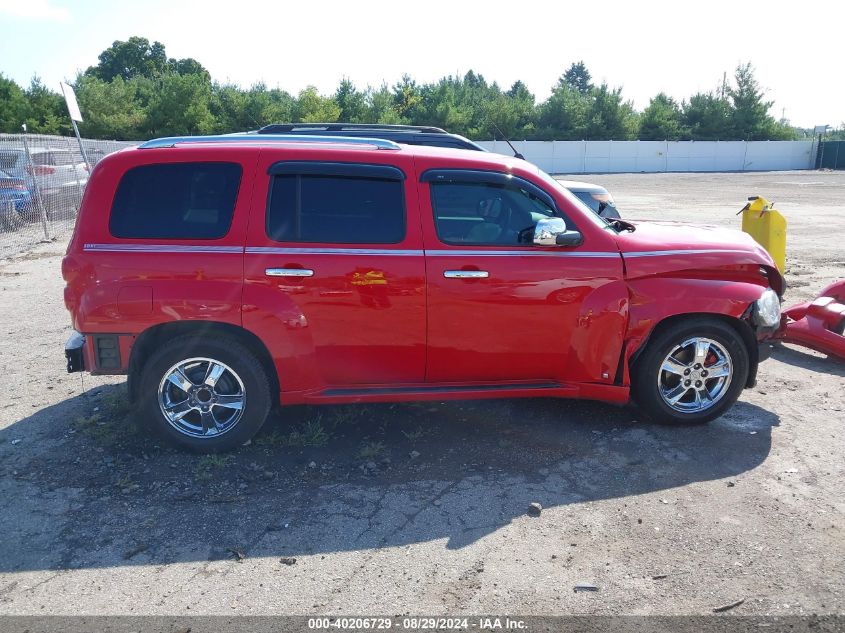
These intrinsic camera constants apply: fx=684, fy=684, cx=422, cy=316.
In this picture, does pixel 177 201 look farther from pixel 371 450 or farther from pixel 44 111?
pixel 44 111

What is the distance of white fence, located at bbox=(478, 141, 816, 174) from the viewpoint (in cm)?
4950

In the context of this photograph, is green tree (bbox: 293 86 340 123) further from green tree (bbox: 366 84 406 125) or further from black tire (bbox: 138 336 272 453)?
black tire (bbox: 138 336 272 453)

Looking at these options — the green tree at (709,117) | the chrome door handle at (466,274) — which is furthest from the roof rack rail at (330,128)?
the green tree at (709,117)

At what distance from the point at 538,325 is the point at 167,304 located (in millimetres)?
2450

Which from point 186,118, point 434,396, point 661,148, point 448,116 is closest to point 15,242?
point 434,396

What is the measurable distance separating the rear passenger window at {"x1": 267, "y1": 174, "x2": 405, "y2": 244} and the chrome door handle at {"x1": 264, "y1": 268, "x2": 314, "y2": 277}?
204mm

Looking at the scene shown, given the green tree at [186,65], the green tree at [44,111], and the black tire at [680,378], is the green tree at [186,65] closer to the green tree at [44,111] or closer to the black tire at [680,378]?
the green tree at [44,111]

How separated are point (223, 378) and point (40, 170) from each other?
12.7 meters

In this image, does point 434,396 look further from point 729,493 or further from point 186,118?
point 186,118

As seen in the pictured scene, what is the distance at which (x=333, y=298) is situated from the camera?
14.7 ft

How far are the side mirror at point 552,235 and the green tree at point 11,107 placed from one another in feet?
136

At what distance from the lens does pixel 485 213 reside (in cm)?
474

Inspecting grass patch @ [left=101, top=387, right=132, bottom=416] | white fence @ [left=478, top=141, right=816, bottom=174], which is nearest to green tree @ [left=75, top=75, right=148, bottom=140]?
white fence @ [left=478, top=141, right=816, bottom=174]

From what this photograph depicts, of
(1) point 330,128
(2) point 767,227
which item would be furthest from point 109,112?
(2) point 767,227
